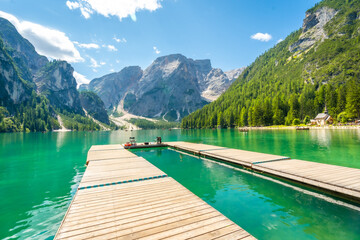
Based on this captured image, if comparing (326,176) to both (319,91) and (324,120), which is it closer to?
(324,120)

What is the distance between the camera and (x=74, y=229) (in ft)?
20.0

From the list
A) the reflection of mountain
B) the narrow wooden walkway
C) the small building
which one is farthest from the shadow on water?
the small building

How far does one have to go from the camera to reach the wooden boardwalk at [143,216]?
18.7ft

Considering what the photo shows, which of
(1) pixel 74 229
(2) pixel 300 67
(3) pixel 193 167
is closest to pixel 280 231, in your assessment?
(1) pixel 74 229

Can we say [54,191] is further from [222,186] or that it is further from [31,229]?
[222,186]

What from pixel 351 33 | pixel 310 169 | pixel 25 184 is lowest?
pixel 25 184

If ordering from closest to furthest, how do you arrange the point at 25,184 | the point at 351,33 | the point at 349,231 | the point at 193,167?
1. the point at 349,231
2. the point at 25,184
3. the point at 193,167
4. the point at 351,33

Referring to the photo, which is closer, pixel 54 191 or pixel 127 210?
pixel 127 210

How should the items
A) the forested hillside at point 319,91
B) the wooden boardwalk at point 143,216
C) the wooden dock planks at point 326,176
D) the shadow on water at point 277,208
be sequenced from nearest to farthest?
the wooden boardwalk at point 143,216 < the shadow on water at point 277,208 < the wooden dock planks at point 326,176 < the forested hillside at point 319,91

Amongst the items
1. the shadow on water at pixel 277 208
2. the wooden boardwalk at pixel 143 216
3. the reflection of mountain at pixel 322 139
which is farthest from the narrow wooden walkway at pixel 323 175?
the reflection of mountain at pixel 322 139

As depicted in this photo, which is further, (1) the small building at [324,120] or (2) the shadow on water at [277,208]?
(1) the small building at [324,120]

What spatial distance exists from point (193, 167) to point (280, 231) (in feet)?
48.1

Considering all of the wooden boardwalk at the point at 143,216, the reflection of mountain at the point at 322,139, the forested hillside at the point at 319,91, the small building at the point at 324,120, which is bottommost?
the reflection of mountain at the point at 322,139

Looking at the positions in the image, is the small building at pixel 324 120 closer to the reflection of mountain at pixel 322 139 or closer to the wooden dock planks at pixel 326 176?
the reflection of mountain at pixel 322 139
